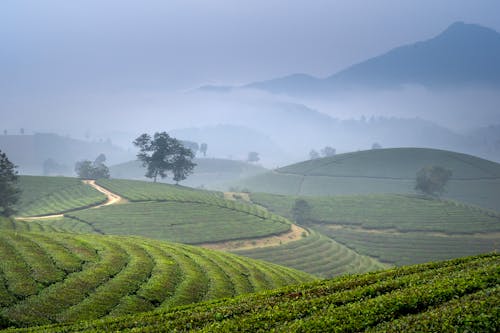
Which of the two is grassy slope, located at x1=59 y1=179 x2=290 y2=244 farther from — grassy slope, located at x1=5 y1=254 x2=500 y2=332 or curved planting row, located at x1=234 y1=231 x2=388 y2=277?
grassy slope, located at x1=5 y1=254 x2=500 y2=332

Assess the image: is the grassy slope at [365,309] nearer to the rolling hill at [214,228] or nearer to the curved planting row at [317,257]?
the curved planting row at [317,257]

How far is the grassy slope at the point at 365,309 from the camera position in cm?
1728

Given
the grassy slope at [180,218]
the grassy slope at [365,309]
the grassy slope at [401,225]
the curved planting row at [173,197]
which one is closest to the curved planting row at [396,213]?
the grassy slope at [401,225]

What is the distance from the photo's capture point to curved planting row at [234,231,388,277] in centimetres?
9269

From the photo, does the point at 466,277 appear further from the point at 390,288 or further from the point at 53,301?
the point at 53,301

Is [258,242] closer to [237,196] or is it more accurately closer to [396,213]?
[237,196]

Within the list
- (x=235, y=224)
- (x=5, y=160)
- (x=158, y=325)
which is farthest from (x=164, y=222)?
(x=158, y=325)

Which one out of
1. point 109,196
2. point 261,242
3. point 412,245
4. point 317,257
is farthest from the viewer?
point 109,196

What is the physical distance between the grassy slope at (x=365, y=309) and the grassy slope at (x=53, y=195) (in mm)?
99613

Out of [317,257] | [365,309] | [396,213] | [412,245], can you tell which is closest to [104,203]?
[317,257]

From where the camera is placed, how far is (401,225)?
133375mm

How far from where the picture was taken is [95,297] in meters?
31.1

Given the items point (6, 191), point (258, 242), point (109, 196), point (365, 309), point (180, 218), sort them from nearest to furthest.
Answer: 1. point (365, 309)
2. point (6, 191)
3. point (258, 242)
4. point (180, 218)
5. point (109, 196)

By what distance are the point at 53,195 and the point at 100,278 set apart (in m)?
108
